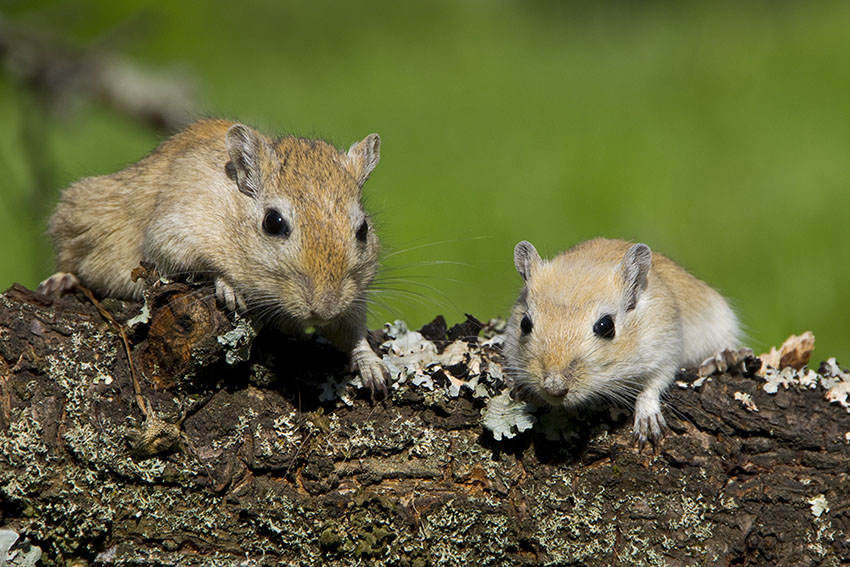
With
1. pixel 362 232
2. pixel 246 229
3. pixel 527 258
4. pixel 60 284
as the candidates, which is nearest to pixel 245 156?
pixel 246 229

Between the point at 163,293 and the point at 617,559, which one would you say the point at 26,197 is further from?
the point at 617,559

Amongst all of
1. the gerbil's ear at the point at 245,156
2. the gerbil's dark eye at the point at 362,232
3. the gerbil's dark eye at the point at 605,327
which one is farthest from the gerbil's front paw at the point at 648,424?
Result: the gerbil's ear at the point at 245,156

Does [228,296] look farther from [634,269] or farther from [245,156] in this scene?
[634,269]

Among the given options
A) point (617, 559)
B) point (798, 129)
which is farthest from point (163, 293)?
point (798, 129)

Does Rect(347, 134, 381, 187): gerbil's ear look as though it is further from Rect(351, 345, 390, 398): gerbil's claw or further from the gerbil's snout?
the gerbil's snout

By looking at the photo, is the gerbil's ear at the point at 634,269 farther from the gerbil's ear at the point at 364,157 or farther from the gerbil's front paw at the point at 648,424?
the gerbil's ear at the point at 364,157

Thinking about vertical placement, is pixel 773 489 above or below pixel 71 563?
above
